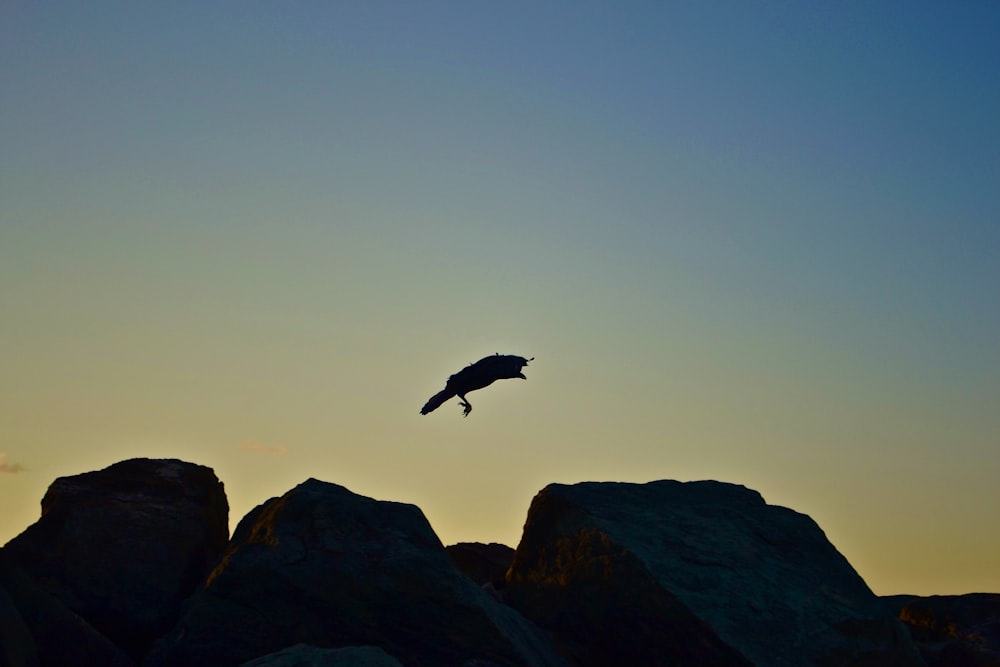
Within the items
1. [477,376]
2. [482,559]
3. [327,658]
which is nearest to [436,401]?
[477,376]

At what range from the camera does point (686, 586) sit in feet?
32.3

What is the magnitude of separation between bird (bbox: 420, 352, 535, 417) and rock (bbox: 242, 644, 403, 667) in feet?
17.2

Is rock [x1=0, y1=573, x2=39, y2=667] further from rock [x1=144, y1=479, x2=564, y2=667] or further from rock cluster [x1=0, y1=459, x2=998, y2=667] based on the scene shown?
rock [x1=144, y1=479, x2=564, y2=667]

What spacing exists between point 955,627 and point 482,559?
504 centimetres

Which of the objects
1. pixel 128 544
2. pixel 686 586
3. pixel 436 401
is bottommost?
pixel 686 586

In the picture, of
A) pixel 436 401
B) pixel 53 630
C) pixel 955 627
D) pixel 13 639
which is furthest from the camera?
pixel 436 401

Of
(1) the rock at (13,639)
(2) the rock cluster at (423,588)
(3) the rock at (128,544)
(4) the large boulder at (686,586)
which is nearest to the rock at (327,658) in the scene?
(2) the rock cluster at (423,588)

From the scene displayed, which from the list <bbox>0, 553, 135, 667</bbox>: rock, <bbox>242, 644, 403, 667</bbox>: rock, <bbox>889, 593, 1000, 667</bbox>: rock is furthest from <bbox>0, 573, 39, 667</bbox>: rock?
<bbox>889, 593, 1000, 667</bbox>: rock

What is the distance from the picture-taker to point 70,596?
10.6 metres

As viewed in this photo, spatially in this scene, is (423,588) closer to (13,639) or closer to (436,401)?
(13,639)

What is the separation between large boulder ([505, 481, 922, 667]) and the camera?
378 inches

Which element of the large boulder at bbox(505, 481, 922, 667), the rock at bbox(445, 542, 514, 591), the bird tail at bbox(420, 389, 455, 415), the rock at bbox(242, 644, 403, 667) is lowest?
the rock at bbox(242, 644, 403, 667)

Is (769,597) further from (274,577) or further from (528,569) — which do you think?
(274,577)

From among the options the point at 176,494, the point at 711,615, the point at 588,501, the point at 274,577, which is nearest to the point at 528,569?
the point at 588,501
